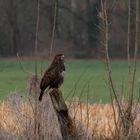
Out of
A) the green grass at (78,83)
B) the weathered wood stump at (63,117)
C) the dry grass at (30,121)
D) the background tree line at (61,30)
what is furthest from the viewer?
the background tree line at (61,30)

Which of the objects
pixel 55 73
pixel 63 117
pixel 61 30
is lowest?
pixel 61 30

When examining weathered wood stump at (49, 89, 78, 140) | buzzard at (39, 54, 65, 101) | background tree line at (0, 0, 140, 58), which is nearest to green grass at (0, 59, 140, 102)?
buzzard at (39, 54, 65, 101)

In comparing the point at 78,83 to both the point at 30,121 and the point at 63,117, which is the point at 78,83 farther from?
the point at 63,117

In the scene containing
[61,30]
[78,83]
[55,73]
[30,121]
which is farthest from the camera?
[61,30]

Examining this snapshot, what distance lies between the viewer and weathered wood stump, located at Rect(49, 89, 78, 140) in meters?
9.63

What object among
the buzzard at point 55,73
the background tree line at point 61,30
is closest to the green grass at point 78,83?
the buzzard at point 55,73

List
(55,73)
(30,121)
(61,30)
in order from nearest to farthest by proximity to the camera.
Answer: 1. (55,73)
2. (30,121)
3. (61,30)

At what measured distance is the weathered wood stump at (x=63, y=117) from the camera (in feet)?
31.6

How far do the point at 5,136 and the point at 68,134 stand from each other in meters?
1.19

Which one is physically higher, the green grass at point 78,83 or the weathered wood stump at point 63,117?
the weathered wood stump at point 63,117

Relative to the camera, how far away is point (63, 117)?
32.1 feet

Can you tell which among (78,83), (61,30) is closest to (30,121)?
(78,83)

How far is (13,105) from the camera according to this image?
1142 cm

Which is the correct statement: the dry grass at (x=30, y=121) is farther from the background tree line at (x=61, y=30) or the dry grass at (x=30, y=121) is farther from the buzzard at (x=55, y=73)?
the background tree line at (x=61, y=30)
